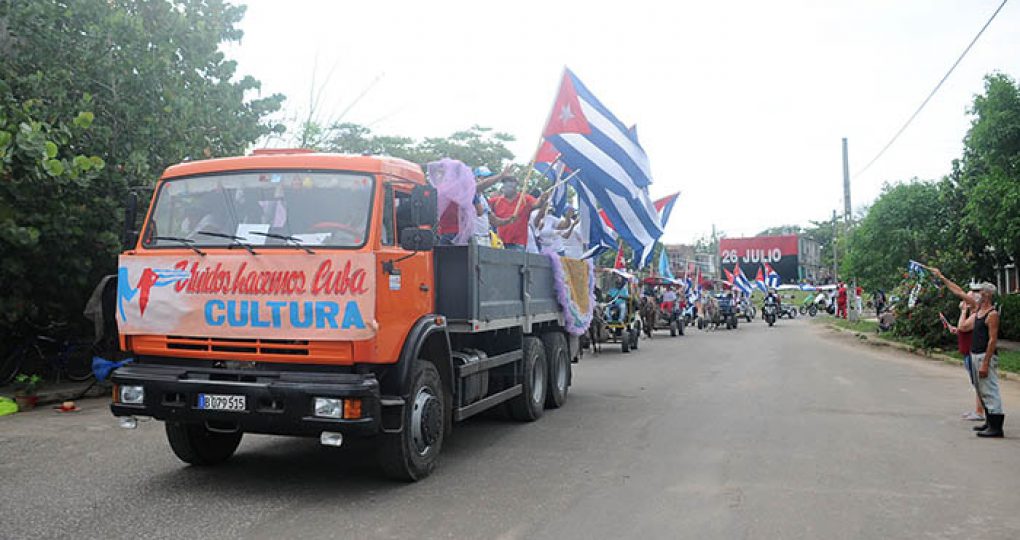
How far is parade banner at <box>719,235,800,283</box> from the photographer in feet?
261

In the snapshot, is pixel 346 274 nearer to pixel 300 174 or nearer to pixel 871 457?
pixel 300 174

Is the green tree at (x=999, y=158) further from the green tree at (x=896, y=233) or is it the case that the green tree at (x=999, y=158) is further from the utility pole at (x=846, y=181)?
the utility pole at (x=846, y=181)

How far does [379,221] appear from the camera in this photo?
6176mm

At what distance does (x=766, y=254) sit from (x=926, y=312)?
6102 cm

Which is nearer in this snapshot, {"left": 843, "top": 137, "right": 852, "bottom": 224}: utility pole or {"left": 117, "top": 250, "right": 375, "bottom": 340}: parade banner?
{"left": 117, "top": 250, "right": 375, "bottom": 340}: parade banner

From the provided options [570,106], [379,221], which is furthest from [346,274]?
[570,106]

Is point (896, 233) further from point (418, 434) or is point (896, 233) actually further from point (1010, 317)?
point (418, 434)


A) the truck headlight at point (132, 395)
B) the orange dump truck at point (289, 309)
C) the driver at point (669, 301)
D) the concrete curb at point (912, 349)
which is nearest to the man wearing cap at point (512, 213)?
the orange dump truck at point (289, 309)

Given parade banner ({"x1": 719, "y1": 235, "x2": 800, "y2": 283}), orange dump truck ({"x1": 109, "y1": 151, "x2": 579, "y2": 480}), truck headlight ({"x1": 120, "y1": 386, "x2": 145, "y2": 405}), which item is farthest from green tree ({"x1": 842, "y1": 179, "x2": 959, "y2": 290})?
parade banner ({"x1": 719, "y1": 235, "x2": 800, "y2": 283})

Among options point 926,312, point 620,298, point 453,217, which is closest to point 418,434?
point 453,217

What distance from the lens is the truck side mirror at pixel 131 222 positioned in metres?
6.57

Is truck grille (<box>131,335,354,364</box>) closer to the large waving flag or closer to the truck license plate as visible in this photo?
the truck license plate

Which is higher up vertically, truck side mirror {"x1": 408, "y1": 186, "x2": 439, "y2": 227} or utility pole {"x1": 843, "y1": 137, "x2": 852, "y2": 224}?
utility pole {"x1": 843, "y1": 137, "x2": 852, "y2": 224}

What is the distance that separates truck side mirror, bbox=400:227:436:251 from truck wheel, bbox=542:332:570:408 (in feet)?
15.2
